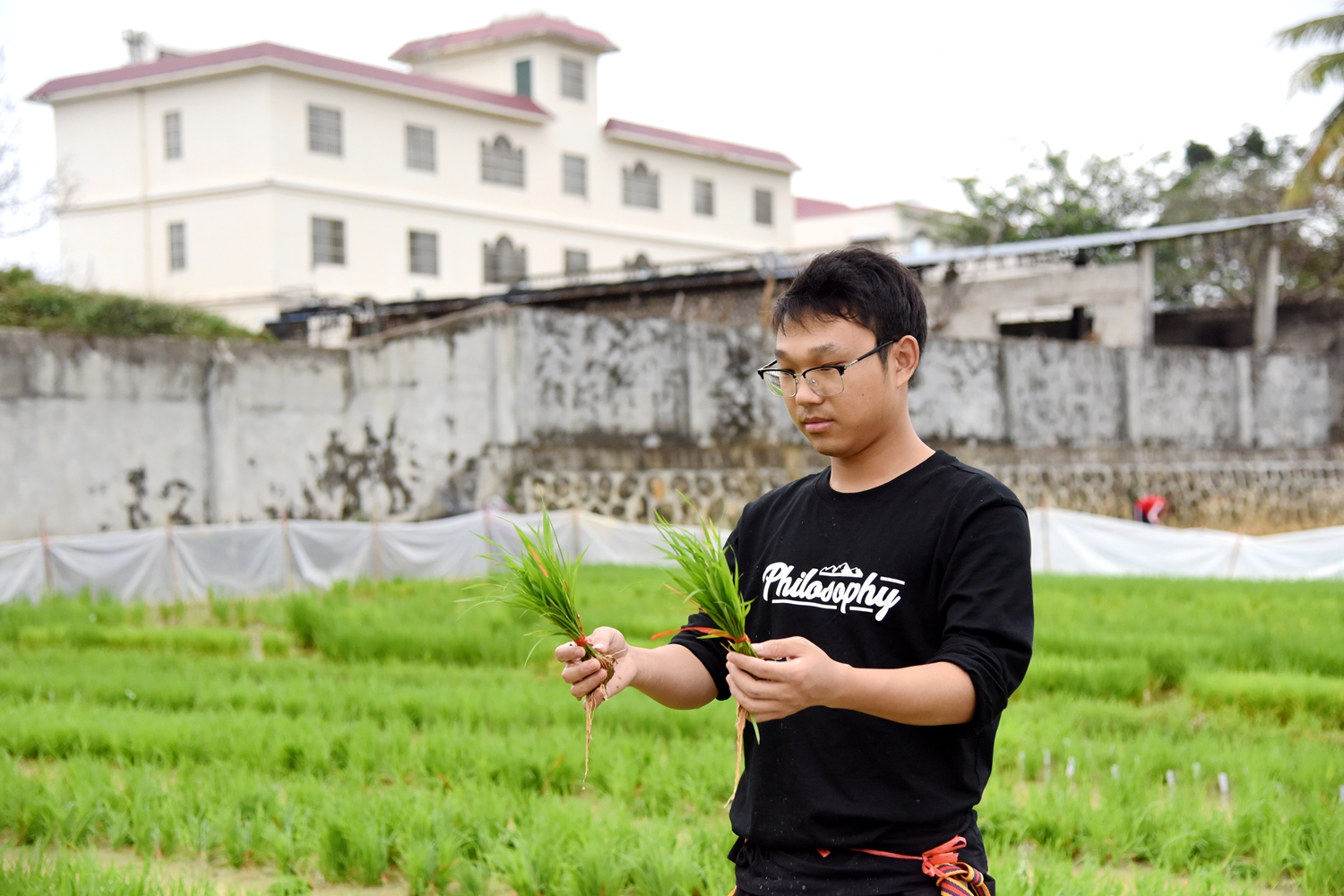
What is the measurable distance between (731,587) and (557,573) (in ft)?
1.06

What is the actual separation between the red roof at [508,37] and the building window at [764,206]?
22.9ft

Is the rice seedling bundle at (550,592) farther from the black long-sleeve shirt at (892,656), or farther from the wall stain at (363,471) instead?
the wall stain at (363,471)

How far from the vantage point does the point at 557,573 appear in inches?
85.7

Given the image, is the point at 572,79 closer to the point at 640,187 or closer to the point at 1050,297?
the point at 640,187

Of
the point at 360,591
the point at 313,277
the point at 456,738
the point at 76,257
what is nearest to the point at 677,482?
the point at 360,591

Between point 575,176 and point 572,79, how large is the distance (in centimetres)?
270

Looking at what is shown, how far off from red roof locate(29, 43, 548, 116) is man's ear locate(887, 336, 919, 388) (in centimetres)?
2847

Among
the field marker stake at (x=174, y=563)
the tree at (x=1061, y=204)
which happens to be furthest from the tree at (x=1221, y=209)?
the field marker stake at (x=174, y=563)

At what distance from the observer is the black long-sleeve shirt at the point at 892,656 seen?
2.03 meters

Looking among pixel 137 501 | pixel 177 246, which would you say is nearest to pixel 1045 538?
pixel 137 501

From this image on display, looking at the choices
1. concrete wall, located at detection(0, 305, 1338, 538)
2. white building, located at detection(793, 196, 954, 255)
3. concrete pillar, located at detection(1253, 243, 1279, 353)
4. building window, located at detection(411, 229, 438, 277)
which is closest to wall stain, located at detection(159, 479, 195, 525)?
concrete wall, located at detection(0, 305, 1338, 538)

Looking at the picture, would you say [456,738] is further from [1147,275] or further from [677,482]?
[1147,275]

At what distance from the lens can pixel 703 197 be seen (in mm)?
38094

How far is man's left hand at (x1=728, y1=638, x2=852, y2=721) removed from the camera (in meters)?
1.78
